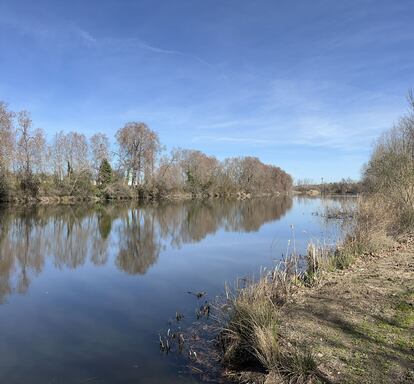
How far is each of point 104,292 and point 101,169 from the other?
48.1 meters

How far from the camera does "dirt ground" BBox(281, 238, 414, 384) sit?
4543 mm

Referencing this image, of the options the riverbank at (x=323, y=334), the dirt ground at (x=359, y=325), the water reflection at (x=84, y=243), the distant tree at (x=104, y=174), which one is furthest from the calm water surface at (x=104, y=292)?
the distant tree at (x=104, y=174)

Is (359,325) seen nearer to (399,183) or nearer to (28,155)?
(399,183)

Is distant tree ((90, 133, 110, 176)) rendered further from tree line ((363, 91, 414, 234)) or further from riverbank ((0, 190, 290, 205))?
tree line ((363, 91, 414, 234))

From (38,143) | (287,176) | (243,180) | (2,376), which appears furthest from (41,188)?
(287,176)

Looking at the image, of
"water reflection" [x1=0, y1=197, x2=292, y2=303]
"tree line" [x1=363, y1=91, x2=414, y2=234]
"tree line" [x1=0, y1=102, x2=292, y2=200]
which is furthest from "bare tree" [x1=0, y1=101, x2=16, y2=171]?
"tree line" [x1=363, y1=91, x2=414, y2=234]

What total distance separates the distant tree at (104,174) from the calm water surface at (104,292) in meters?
34.5

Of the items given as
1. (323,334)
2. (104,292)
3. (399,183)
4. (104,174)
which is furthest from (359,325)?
(104,174)

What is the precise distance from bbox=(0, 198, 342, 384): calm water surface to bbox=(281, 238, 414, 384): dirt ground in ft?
6.30

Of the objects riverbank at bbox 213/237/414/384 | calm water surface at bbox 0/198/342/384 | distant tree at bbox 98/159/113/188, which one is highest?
distant tree at bbox 98/159/113/188

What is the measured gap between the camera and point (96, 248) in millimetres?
17094

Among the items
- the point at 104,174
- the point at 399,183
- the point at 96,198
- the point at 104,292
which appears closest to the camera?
the point at 104,292

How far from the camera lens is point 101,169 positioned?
184ft

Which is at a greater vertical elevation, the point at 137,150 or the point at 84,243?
the point at 137,150
